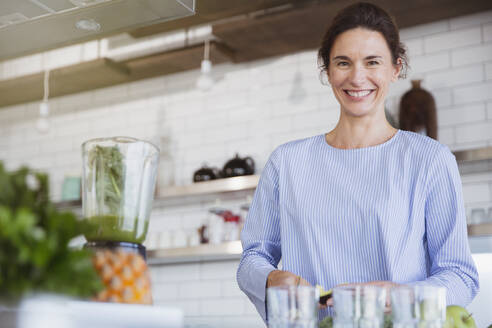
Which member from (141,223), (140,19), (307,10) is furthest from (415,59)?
(141,223)

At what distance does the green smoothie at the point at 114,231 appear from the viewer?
1.12 m

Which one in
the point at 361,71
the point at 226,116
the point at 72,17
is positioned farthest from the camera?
the point at 226,116

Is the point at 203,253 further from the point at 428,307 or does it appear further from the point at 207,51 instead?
the point at 428,307

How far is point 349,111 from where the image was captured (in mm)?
1908

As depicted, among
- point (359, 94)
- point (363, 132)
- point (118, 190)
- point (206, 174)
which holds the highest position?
point (206, 174)

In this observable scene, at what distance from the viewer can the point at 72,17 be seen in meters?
2.45

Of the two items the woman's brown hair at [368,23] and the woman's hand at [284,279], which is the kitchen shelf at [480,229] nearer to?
the woman's brown hair at [368,23]

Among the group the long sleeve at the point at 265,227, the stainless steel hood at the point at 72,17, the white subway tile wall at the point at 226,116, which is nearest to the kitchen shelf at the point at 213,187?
the white subway tile wall at the point at 226,116

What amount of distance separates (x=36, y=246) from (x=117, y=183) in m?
0.44

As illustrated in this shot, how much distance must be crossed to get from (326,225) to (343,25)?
602mm

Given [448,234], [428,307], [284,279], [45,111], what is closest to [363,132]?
[448,234]

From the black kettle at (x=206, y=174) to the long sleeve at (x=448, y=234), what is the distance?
8.98 ft

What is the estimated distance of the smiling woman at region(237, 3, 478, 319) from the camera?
66.6 inches

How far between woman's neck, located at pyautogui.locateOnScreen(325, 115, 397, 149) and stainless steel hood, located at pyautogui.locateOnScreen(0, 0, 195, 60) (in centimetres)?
83
